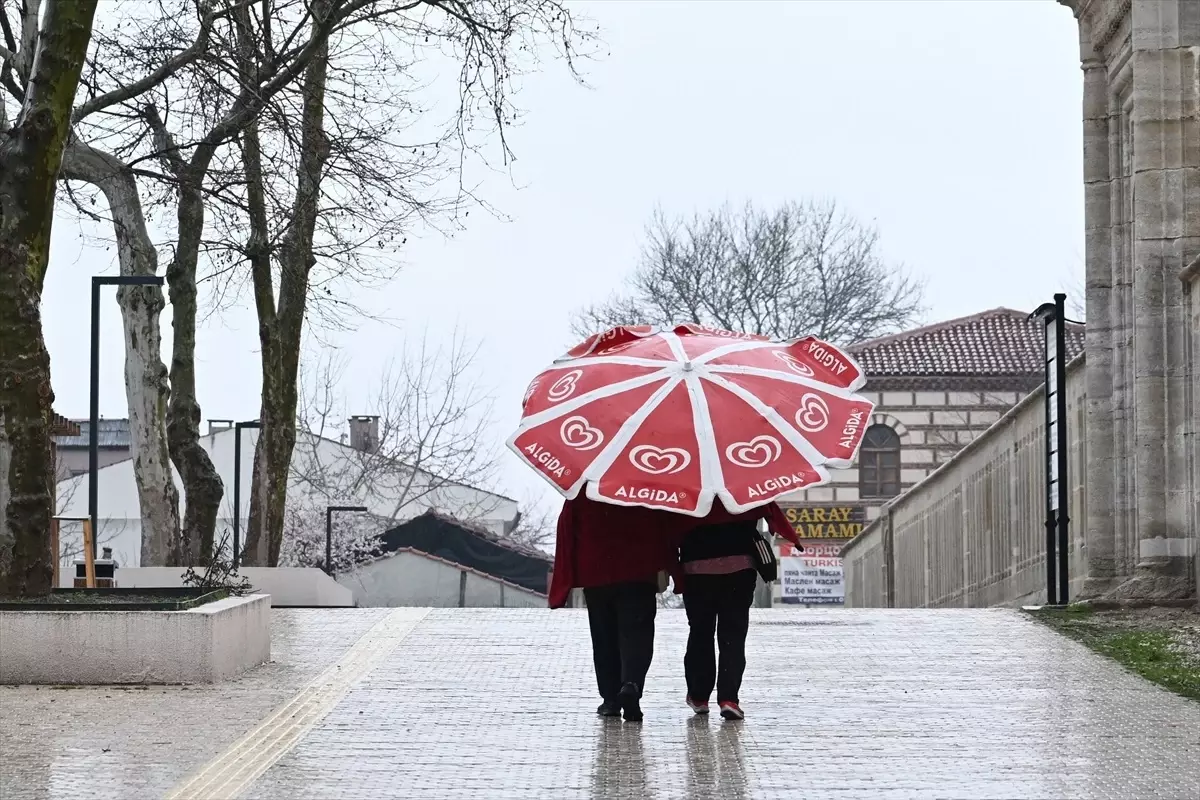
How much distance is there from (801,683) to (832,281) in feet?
172

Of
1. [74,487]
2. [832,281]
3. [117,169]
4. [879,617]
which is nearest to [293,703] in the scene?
[879,617]

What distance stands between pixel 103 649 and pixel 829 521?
4924cm

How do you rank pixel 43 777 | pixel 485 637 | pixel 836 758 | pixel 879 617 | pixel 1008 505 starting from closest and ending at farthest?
pixel 43 777, pixel 836 758, pixel 485 637, pixel 879 617, pixel 1008 505

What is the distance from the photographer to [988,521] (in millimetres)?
26859

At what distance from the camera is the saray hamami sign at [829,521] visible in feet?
197

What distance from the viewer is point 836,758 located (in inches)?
357

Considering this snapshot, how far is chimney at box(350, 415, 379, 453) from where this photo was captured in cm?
6919

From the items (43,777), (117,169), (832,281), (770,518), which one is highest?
(832,281)

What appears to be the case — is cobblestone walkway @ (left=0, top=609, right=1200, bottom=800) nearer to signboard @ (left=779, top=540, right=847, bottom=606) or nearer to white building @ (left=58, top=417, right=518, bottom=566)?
signboard @ (left=779, top=540, right=847, bottom=606)

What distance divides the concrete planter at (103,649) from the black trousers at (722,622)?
334 centimetres

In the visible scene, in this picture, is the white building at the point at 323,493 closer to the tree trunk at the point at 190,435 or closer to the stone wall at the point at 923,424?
the stone wall at the point at 923,424

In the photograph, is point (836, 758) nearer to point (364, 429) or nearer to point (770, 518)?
point (770, 518)

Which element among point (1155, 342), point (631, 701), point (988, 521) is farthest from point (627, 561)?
point (988, 521)

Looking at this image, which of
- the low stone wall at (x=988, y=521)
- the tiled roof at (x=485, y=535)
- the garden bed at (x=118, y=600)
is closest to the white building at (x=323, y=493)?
the tiled roof at (x=485, y=535)
